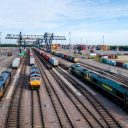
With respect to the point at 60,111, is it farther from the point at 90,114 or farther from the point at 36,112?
the point at 90,114

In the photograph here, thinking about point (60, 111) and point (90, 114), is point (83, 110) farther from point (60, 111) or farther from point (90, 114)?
point (60, 111)

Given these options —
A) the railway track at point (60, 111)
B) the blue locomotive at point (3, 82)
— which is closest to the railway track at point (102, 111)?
the railway track at point (60, 111)

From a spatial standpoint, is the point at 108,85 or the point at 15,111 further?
the point at 108,85

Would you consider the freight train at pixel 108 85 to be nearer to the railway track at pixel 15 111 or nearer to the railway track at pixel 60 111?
the railway track at pixel 60 111

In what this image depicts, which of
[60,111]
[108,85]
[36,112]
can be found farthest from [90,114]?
[108,85]

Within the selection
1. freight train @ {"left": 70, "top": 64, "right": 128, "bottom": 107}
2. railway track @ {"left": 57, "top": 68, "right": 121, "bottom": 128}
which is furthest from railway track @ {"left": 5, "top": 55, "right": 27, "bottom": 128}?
freight train @ {"left": 70, "top": 64, "right": 128, "bottom": 107}

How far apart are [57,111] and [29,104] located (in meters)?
5.24

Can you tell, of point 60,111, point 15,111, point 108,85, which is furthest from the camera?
point 108,85

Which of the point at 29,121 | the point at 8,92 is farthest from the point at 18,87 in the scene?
the point at 29,121

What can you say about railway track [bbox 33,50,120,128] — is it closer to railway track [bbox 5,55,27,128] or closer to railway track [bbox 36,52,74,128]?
railway track [bbox 36,52,74,128]

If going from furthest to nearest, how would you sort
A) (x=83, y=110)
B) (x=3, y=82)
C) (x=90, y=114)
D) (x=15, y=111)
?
(x=3, y=82) → (x=83, y=110) → (x=15, y=111) → (x=90, y=114)

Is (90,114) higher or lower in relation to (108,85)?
lower

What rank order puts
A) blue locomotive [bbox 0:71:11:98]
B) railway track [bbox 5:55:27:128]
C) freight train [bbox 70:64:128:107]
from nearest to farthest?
1. railway track [bbox 5:55:27:128]
2. freight train [bbox 70:64:128:107]
3. blue locomotive [bbox 0:71:11:98]

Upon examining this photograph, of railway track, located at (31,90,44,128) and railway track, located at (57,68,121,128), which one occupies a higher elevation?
railway track, located at (31,90,44,128)
